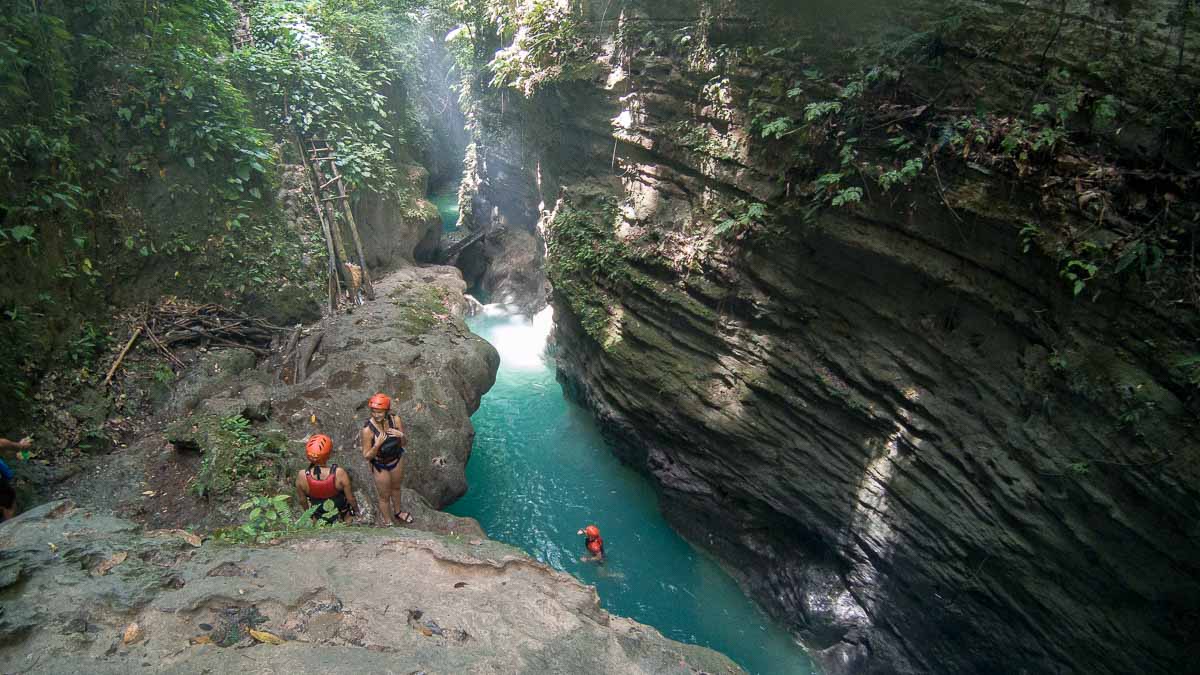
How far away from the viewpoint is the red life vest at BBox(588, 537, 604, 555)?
318 inches

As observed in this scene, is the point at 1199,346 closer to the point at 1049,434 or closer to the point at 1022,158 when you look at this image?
the point at 1049,434

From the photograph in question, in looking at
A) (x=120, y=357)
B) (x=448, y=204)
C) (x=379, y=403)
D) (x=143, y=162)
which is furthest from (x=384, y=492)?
(x=448, y=204)

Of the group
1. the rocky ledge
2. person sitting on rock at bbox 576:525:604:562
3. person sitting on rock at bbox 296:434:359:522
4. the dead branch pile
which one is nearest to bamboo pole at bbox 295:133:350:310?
→ the rocky ledge

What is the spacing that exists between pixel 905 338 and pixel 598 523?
18.2 feet

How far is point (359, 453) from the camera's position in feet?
21.9

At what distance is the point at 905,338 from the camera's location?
5859 mm

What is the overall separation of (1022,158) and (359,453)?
7523mm

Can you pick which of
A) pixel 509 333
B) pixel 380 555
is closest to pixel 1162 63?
pixel 380 555

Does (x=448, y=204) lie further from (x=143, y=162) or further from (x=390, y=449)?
(x=390, y=449)

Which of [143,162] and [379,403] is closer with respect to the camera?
[379,403]

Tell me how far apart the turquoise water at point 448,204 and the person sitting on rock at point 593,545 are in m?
15.1

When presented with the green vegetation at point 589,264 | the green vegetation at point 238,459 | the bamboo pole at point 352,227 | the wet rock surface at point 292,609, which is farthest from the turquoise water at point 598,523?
the wet rock surface at point 292,609

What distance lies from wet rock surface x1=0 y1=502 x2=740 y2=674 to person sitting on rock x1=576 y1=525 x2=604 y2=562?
3989 mm

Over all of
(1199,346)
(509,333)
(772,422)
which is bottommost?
(509,333)
